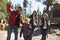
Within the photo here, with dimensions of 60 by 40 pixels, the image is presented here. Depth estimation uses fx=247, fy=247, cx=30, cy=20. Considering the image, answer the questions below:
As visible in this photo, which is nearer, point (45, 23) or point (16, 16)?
point (16, 16)

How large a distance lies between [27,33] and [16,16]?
0.89m

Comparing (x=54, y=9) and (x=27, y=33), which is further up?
(x=27, y=33)

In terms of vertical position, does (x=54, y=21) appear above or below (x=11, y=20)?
below

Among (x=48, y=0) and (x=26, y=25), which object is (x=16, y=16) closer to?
(x=26, y=25)

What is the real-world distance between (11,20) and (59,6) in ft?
75.1

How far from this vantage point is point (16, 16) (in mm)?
10117

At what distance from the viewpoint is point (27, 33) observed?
410 inches

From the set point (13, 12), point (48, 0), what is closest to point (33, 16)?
point (13, 12)

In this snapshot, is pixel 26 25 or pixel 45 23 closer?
pixel 26 25

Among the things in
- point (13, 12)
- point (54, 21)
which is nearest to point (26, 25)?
point (13, 12)

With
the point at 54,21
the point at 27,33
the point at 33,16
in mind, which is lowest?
the point at 54,21

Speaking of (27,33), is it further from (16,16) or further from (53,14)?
(53,14)

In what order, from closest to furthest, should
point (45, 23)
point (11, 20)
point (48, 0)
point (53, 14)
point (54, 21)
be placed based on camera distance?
point (11, 20) → point (45, 23) → point (54, 21) → point (53, 14) → point (48, 0)

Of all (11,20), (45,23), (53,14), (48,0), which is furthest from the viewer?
(48,0)
